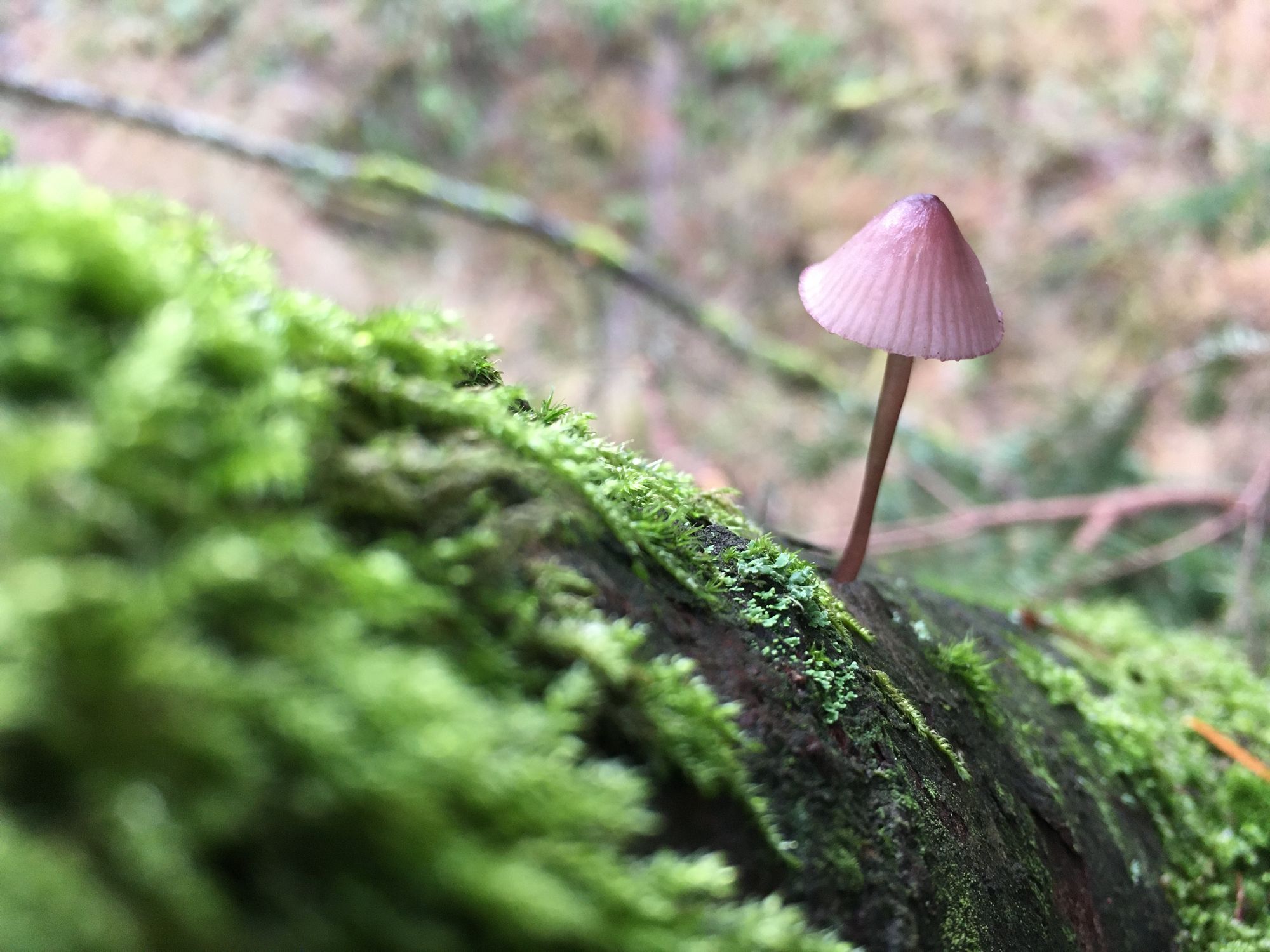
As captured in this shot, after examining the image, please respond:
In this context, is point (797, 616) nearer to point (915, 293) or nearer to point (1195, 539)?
point (915, 293)

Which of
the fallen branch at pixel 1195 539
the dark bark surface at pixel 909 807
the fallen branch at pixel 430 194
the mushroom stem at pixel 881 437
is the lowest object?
the dark bark surface at pixel 909 807

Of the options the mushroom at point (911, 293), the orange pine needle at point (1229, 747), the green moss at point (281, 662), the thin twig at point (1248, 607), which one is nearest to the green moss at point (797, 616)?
the green moss at point (281, 662)

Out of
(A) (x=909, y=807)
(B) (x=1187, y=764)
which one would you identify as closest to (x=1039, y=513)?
(B) (x=1187, y=764)

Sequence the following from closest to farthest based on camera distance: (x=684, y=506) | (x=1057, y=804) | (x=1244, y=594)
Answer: (x=684, y=506) < (x=1057, y=804) < (x=1244, y=594)

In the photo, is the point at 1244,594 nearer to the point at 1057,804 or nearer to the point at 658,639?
the point at 1057,804

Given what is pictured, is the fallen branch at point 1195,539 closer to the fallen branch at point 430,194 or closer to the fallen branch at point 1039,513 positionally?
the fallen branch at point 1039,513

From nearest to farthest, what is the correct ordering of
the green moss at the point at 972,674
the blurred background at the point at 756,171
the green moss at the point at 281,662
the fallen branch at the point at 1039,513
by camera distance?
the green moss at the point at 281,662 → the green moss at the point at 972,674 → the fallen branch at the point at 1039,513 → the blurred background at the point at 756,171

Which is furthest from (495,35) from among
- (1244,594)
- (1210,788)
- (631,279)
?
(1210,788)
